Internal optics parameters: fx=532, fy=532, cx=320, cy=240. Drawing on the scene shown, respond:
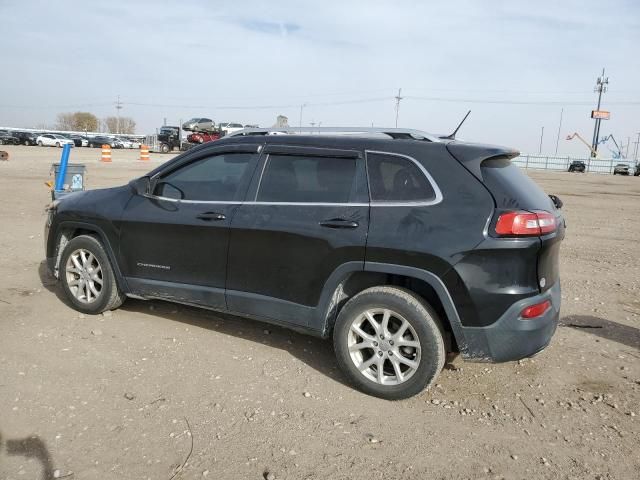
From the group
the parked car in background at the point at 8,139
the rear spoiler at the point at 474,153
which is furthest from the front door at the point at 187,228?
the parked car in background at the point at 8,139

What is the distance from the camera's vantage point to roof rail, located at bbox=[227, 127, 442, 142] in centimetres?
379

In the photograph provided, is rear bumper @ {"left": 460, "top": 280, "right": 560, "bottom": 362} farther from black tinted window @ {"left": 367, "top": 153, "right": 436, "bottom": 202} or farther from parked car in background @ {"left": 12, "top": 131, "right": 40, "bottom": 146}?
parked car in background @ {"left": 12, "top": 131, "right": 40, "bottom": 146}

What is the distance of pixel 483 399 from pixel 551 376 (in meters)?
0.73

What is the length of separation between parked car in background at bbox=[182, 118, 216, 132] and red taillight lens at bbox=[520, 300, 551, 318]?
35.6 m

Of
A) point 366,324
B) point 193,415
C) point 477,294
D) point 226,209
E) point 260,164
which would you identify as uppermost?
point 260,164

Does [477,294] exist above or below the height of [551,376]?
above

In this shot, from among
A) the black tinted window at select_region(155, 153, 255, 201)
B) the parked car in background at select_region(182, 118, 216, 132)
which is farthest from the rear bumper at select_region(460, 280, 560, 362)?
the parked car in background at select_region(182, 118, 216, 132)

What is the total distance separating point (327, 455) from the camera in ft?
9.71

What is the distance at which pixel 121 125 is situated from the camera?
134000 millimetres

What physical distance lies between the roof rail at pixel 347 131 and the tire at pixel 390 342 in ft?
3.61

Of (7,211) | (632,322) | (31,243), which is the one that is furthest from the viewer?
(7,211)

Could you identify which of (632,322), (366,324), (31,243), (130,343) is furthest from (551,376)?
(31,243)

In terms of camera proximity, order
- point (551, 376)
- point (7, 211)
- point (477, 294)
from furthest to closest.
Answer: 1. point (7, 211)
2. point (551, 376)
3. point (477, 294)

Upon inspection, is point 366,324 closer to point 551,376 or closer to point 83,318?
point 551,376
